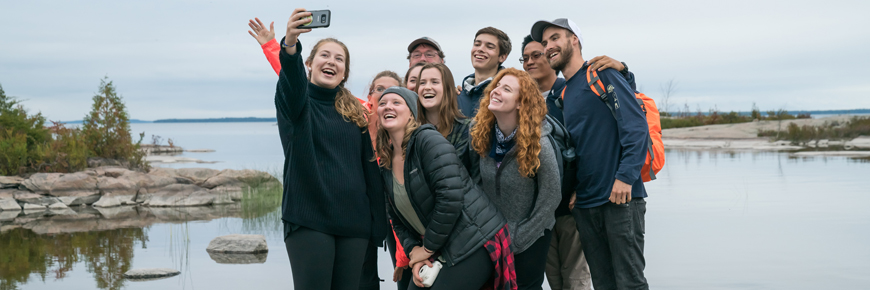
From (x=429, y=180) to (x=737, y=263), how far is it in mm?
4831

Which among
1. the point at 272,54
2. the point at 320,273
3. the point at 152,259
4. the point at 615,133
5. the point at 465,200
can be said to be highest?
the point at 272,54

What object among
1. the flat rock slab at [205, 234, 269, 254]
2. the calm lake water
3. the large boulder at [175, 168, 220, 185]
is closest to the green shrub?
the large boulder at [175, 168, 220, 185]

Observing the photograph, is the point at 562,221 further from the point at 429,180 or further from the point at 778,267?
the point at 778,267

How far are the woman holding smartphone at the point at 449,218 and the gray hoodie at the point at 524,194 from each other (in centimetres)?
11

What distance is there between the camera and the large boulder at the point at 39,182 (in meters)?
11.7

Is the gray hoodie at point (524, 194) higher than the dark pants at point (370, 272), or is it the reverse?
the gray hoodie at point (524, 194)

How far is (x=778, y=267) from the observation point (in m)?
6.14

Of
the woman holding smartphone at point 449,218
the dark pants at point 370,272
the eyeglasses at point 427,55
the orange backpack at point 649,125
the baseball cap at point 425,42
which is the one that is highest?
the baseball cap at point 425,42

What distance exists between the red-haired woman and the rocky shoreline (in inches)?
395

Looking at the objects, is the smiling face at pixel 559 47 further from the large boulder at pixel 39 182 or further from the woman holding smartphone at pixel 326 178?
the large boulder at pixel 39 182

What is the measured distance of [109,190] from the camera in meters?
12.1

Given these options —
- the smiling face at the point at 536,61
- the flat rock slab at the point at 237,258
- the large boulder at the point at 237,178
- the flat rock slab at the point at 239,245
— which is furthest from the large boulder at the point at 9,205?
the smiling face at the point at 536,61

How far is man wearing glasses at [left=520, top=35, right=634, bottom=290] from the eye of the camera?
13.0ft

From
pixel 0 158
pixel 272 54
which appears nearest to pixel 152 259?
pixel 272 54
